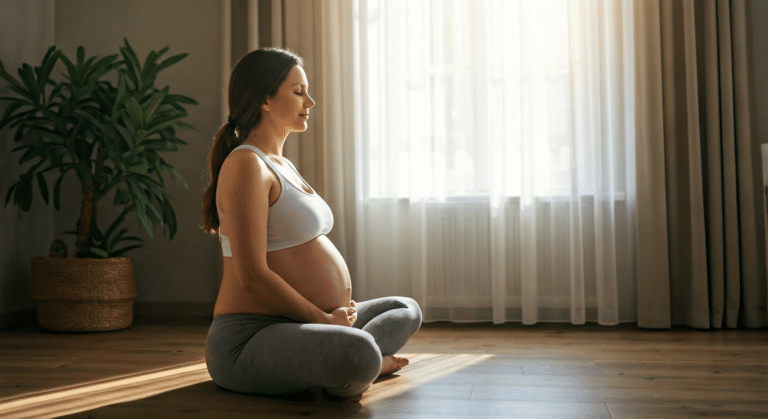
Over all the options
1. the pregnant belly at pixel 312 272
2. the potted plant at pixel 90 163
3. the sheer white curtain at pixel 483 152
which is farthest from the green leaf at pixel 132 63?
the pregnant belly at pixel 312 272

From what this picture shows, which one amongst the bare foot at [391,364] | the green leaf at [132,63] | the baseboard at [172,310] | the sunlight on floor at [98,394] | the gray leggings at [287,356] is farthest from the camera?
the baseboard at [172,310]

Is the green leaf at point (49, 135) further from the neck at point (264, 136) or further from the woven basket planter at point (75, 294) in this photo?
the neck at point (264, 136)

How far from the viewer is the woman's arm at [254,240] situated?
1.58 meters

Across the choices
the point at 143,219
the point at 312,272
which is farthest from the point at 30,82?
the point at 312,272

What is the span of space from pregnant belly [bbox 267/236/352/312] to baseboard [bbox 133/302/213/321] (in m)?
1.86

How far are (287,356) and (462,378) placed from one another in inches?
25.1

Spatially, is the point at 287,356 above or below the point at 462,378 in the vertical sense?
above

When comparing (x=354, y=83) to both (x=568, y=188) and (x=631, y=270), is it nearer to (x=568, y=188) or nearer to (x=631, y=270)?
(x=568, y=188)

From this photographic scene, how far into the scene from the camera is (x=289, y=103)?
1.76m

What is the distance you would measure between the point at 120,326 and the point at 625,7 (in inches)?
106

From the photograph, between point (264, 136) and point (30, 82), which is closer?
point (264, 136)

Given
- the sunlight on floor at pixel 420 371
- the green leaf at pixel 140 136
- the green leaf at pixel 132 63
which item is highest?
the green leaf at pixel 132 63

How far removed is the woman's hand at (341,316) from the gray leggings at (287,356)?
0.27ft

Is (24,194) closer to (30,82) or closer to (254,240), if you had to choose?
(30,82)
